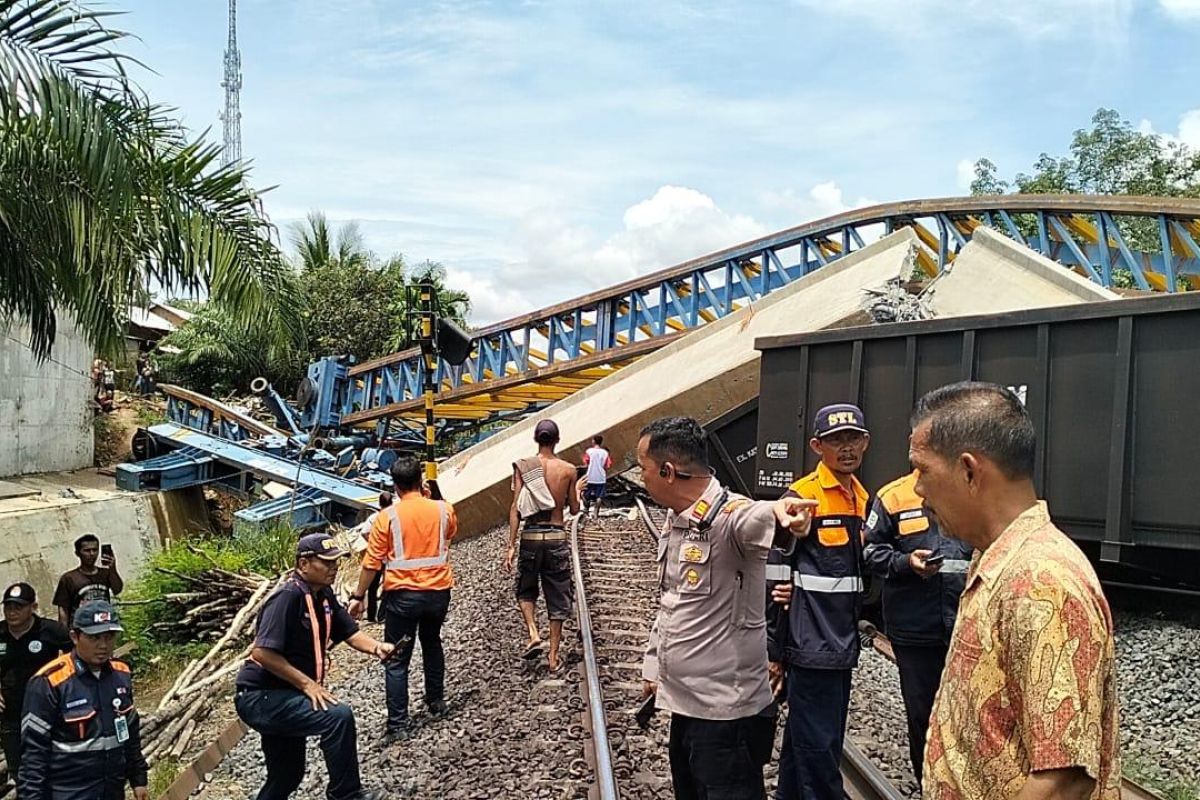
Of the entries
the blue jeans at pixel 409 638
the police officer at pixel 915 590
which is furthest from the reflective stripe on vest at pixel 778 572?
the blue jeans at pixel 409 638

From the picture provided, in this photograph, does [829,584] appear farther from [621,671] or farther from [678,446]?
[621,671]

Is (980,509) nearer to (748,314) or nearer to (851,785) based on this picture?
(851,785)

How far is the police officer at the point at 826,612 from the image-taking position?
371 cm

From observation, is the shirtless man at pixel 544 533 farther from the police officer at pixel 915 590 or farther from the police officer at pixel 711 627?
the police officer at pixel 711 627

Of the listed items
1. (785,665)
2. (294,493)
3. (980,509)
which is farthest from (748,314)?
(980,509)

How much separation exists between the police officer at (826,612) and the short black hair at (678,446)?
0.73 metres

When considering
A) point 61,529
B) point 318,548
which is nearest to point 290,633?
point 318,548

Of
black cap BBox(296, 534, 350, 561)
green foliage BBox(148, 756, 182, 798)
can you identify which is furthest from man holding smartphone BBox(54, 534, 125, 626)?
black cap BBox(296, 534, 350, 561)

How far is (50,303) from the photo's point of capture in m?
6.14

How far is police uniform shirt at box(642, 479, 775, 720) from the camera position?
321 cm

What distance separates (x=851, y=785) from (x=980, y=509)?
3127 mm

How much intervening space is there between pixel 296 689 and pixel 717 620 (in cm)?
233

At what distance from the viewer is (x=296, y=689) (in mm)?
4539

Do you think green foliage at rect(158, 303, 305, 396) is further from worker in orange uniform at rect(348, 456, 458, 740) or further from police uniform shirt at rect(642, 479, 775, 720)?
police uniform shirt at rect(642, 479, 775, 720)
